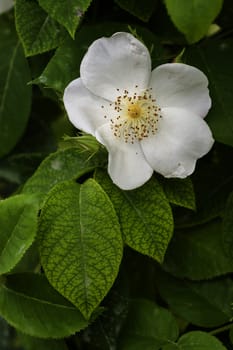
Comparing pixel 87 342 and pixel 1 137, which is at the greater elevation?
pixel 1 137

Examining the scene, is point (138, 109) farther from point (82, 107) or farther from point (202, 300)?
point (202, 300)

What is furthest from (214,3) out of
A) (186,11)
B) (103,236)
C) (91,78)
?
(103,236)

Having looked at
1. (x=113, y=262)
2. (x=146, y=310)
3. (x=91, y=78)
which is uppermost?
(x=91, y=78)

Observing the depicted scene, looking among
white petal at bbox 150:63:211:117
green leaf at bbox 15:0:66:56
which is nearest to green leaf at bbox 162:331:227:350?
white petal at bbox 150:63:211:117

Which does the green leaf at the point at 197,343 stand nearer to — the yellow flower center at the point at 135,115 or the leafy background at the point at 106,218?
the leafy background at the point at 106,218

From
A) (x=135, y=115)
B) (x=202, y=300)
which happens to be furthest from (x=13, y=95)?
(x=202, y=300)

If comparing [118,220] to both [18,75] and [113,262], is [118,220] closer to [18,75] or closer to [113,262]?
[113,262]

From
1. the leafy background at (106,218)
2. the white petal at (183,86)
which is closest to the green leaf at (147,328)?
the leafy background at (106,218)
